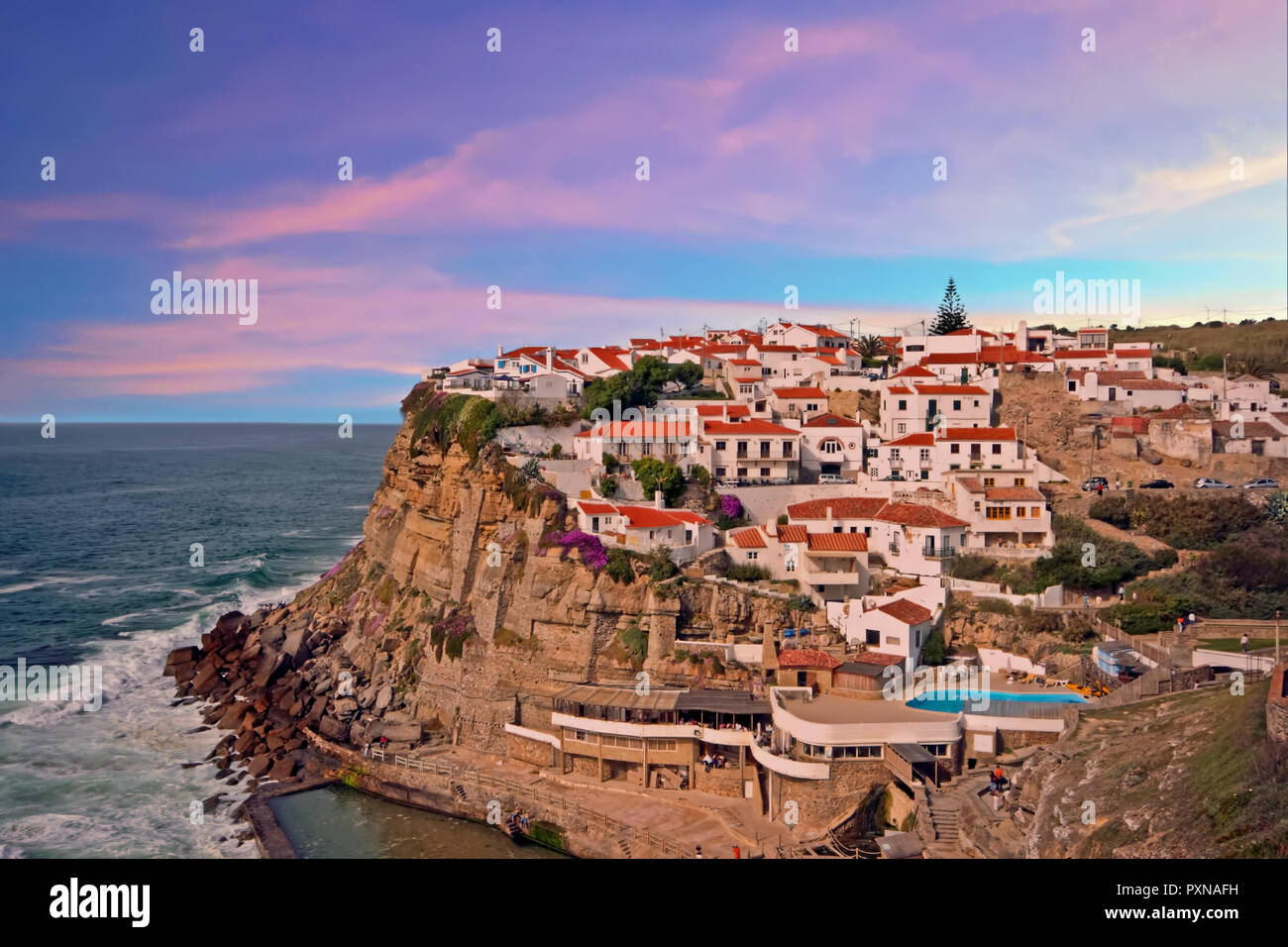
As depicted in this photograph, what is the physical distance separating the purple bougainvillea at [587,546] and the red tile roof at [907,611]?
364 inches

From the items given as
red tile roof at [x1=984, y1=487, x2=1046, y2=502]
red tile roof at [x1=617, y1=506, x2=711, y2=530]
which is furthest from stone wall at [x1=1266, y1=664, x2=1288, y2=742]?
red tile roof at [x1=617, y1=506, x2=711, y2=530]

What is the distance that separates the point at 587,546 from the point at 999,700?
45.3ft

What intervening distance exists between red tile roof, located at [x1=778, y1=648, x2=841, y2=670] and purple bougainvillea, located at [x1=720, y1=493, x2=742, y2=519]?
928cm

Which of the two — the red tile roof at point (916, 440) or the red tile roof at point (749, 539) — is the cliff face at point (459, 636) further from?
the red tile roof at point (916, 440)

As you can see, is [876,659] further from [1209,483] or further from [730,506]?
[1209,483]

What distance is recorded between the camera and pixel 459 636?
31.8m

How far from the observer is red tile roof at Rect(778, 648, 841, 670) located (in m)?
26.4

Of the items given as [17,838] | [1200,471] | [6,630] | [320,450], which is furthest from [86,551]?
[320,450]

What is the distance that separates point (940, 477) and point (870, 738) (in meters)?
16.0

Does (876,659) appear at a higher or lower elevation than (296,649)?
higher

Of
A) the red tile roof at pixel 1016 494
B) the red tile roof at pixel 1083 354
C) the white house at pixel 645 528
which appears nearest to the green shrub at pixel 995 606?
the red tile roof at pixel 1016 494

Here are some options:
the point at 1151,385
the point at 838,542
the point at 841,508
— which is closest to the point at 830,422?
the point at 841,508

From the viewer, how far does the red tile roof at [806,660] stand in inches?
1040
